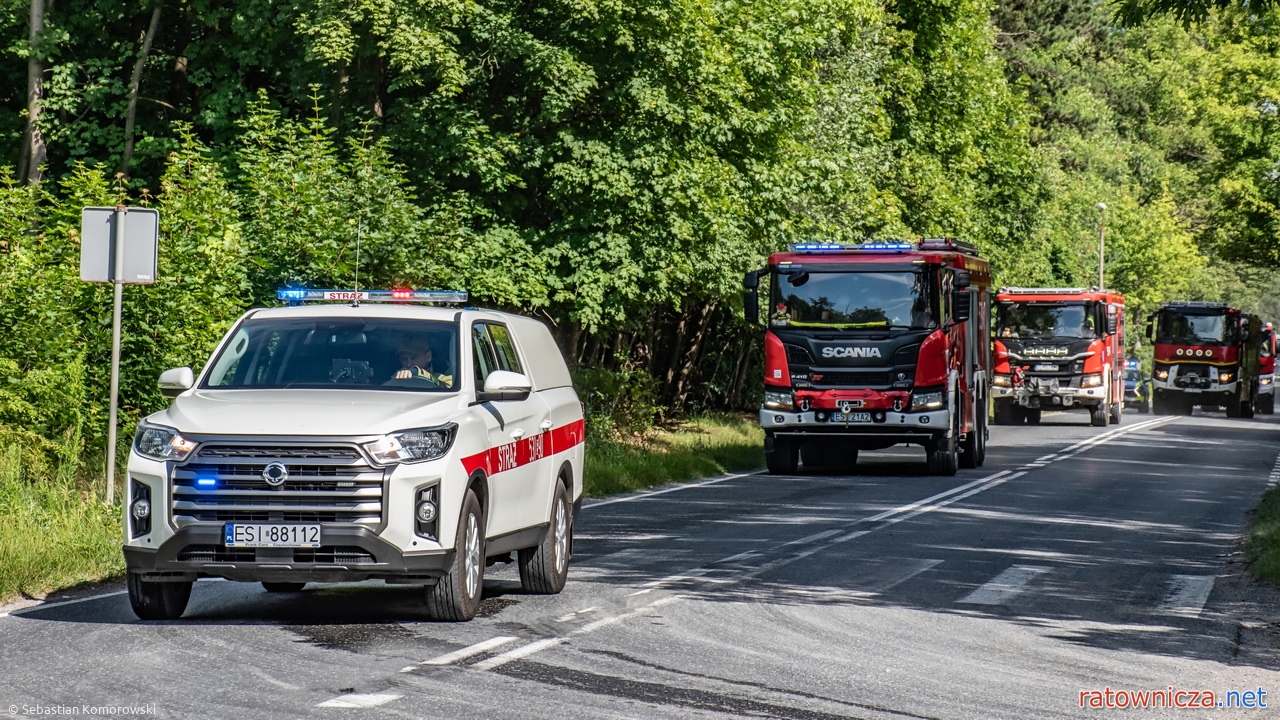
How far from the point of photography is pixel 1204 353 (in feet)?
180

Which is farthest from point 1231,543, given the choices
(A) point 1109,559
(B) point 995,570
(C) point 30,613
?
(C) point 30,613

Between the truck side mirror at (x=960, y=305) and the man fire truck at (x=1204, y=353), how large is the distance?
30182mm

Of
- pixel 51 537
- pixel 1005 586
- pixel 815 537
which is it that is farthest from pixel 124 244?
pixel 1005 586

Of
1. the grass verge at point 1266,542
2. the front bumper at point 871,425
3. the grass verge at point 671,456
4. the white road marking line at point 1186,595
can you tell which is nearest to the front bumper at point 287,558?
the white road marking line at point 1186,595

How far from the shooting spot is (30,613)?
10.3 meters

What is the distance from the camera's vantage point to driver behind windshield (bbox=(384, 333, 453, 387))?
10.5 meters

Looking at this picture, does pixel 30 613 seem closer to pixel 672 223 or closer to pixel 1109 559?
pixel 1109 559

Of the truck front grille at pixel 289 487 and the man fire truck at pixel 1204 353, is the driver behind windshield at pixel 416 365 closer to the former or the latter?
the truck front grille at pixel 289 487

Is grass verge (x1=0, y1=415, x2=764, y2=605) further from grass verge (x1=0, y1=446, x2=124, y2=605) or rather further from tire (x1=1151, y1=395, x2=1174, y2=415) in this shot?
tire (x1=1151, y1=395, x2=1174, y2=415)

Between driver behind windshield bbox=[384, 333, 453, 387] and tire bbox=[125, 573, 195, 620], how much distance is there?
67.3 inches

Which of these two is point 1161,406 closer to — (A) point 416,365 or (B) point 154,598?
(A) point 416,365

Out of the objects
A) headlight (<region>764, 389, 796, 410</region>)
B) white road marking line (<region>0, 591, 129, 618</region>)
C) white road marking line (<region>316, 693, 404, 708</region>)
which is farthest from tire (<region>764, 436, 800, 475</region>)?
white road marking line (<region>316, 693, 404, 708</region>)

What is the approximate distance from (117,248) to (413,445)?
18.6 feet

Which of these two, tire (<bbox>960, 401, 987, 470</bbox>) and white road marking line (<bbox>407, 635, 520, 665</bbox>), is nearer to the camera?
white road marking line (<bbox>407, 635, 520, 665</bbox>)
